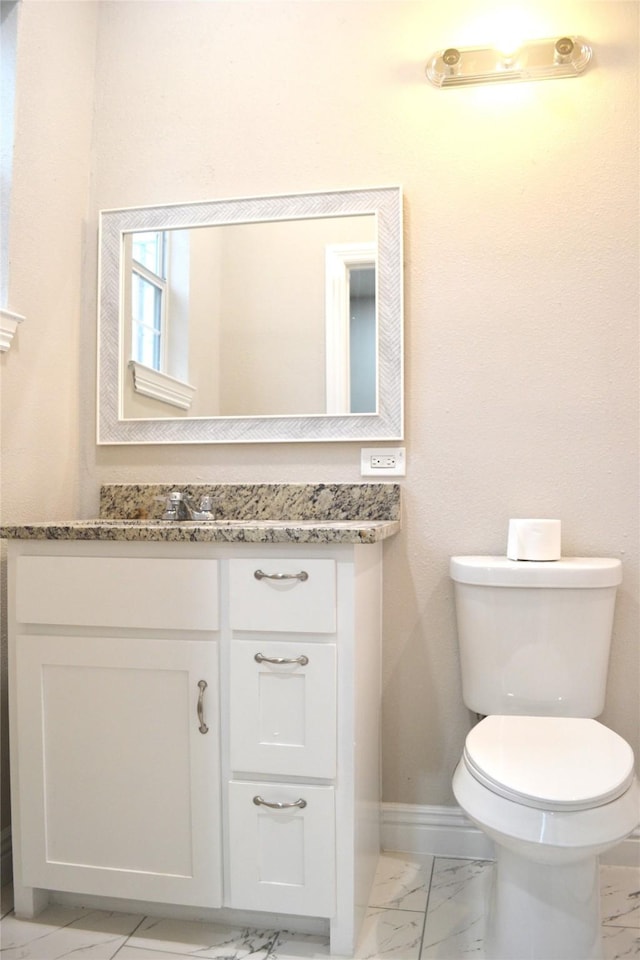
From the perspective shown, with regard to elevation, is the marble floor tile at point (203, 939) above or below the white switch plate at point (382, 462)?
below

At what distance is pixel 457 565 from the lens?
1661 millimetres

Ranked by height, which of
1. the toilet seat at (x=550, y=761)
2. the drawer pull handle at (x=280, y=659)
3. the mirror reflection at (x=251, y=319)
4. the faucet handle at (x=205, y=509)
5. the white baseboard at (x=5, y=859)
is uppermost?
the mirror reflection at (x=251, y=319)

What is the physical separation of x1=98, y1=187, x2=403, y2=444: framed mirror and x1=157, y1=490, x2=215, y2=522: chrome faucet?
19cm

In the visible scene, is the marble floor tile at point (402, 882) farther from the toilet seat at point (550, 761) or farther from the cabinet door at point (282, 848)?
the toilet seat at point (550, 761)

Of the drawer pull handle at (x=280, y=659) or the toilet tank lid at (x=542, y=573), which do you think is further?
the toilet tank lid at (x=542, y=573)

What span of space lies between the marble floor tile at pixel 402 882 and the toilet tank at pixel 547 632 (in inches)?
18.3

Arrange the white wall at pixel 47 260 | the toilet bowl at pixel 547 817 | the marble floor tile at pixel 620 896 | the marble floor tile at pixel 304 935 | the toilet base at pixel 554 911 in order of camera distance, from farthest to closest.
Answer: the white wall at pixel 47 260 < the marble floor tile at pixel 620 896 < the marble floor tile at pixel 304 935 < the toilet base at pixel 554 911 < the toilet bowl at pixel 547 817

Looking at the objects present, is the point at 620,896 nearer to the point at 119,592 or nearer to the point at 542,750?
the point at 542,750

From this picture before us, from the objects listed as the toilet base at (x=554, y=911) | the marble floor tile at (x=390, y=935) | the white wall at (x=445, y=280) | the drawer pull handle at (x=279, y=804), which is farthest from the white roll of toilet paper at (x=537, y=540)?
the marble floor tile at (x=390, y=935)

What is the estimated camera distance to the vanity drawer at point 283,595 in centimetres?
138

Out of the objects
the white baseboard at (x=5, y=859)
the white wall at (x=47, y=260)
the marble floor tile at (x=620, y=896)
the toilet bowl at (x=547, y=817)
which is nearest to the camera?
the toilet bowl at (x=547, y=817)

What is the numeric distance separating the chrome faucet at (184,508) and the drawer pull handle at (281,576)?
0.46 meters

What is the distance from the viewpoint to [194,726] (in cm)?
143

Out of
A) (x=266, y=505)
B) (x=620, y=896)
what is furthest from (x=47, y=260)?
(x=620, y=896)
